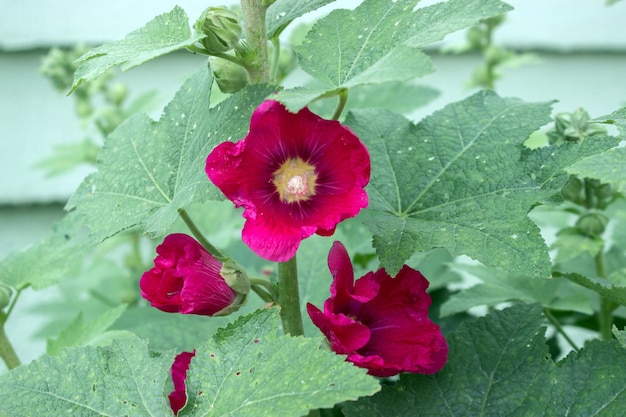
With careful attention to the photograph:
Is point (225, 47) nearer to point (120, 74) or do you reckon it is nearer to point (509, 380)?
point (509, 380)

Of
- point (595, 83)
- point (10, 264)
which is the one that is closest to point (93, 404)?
point (10, 264)

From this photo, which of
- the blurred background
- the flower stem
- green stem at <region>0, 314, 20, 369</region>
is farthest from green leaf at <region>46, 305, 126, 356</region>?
the blurred background

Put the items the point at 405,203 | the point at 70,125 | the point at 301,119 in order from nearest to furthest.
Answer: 1. the point at 301,119
2. the point at 405,203
3. the point at 70,125

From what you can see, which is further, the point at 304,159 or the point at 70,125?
the point at 70,125

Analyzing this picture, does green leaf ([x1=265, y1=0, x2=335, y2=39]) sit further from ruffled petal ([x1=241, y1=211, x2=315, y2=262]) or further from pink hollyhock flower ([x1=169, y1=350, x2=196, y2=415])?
pink hollyhock flower ([x1=169, y1=350, x2=196, y2=415])

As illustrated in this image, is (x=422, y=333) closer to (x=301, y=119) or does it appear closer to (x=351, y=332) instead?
(x=351, y=332)

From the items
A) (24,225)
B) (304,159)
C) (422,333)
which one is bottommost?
(24,225)
